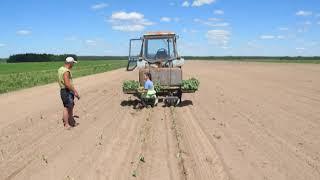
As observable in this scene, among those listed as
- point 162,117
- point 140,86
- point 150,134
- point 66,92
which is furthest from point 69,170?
point 140,86

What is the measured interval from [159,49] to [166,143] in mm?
8204

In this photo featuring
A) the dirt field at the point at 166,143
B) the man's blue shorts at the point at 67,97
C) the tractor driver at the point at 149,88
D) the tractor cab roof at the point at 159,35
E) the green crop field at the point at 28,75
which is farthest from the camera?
the green crop field at the point at 28,75

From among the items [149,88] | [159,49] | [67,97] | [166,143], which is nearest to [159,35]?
[159,49]

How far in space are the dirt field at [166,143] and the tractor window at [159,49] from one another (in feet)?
7.38

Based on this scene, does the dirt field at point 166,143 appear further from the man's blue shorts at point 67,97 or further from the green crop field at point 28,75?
the green crop field at point 28,75

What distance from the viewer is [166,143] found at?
9.56 metres

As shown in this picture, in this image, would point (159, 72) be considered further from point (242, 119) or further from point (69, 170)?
point (69, 170)

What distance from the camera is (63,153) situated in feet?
29.0

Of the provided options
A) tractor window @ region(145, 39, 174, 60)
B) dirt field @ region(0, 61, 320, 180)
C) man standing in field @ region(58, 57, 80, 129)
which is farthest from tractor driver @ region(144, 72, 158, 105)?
man standing in field @ region(58, 57, 80, 129)

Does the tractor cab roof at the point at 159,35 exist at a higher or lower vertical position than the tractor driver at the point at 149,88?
higher

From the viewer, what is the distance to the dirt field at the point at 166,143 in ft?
24.6

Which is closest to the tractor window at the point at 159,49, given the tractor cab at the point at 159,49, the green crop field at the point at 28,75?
the tractor cab at the point at 159,49

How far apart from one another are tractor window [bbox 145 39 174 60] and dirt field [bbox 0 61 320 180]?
88.6 inches

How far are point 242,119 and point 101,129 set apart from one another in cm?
375
